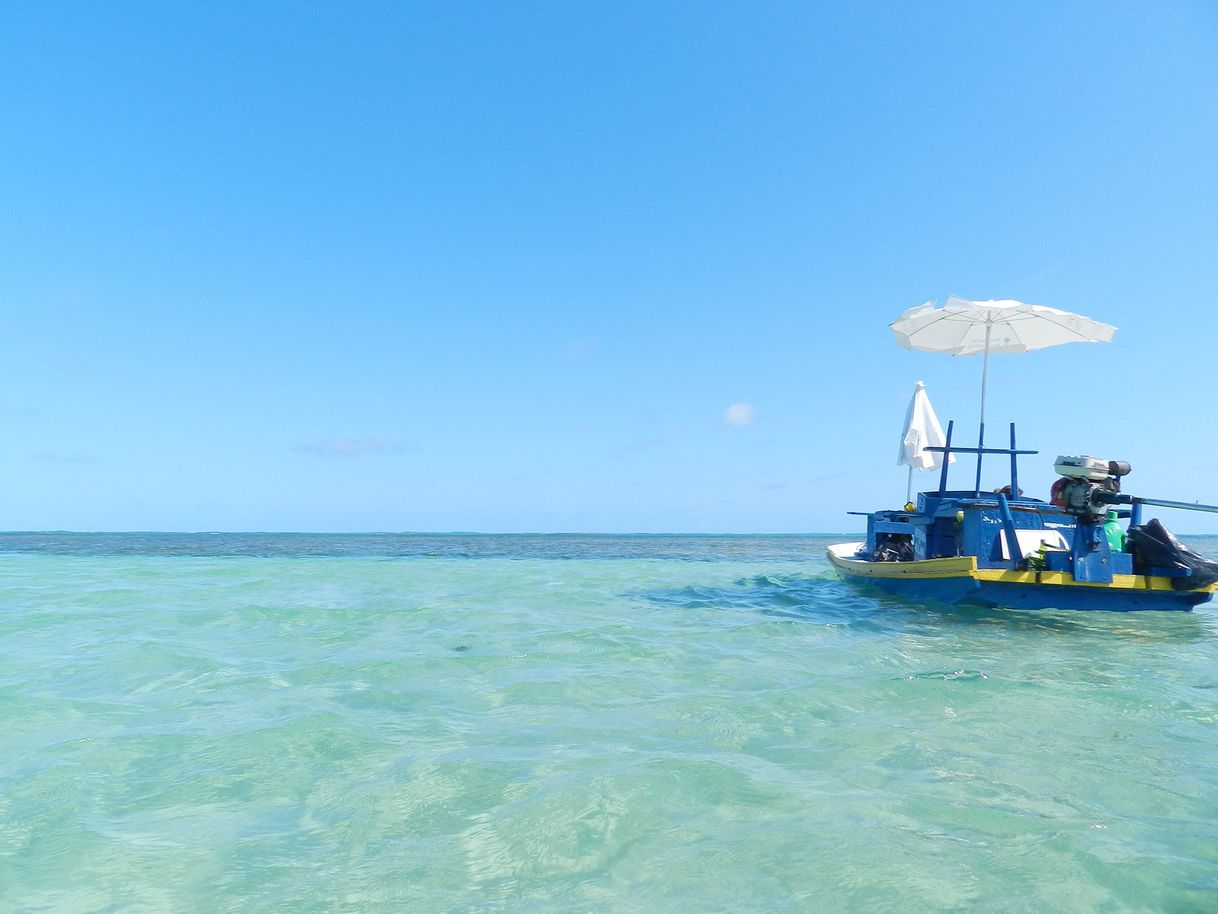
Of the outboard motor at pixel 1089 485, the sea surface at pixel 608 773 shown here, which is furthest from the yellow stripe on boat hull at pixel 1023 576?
the sea surface at pixel 608 773

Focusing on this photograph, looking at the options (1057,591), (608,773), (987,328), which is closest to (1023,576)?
(1057,591)

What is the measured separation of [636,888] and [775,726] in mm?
2425

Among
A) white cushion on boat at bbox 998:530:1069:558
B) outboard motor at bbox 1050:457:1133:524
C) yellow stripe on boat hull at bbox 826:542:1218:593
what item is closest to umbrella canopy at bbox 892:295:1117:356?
outboard motor at bbox 1050:457:1133:524

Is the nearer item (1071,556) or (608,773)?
(608,773)

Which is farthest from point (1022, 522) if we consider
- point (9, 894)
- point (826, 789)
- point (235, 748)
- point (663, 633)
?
point (9, 894)

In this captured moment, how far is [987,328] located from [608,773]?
38.8 ft

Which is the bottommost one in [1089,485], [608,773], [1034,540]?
[608,773]

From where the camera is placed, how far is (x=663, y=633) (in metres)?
9.38

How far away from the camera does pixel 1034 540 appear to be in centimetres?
1078

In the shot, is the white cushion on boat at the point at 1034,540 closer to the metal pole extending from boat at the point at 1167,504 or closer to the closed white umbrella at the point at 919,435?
the metal pole extending from boat at the point at 1167,504

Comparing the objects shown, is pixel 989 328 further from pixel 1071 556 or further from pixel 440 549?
pixel 440 549

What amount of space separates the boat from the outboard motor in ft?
0.04

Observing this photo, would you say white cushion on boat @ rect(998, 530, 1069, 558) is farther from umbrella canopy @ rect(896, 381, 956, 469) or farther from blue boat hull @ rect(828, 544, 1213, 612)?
umbrella canopy @ rect(896, 381, 956, 469)

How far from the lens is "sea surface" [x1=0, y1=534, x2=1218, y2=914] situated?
2.96 metres
